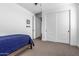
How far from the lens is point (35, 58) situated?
0.66 metres

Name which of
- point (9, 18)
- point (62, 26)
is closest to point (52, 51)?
point (62, 26)

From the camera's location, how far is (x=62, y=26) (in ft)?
14.5

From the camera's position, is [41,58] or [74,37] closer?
[41,58]

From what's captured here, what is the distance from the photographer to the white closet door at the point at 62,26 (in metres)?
4.22

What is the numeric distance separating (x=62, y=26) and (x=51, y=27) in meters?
0.80

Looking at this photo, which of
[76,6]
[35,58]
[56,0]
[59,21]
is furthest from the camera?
[59,21]

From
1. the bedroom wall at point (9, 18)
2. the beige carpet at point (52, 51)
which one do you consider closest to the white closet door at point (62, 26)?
the beige carpet at point (52, 51)

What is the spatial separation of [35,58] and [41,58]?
5cm

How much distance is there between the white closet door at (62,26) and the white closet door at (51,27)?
228 mm

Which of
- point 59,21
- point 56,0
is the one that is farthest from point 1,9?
point 59,21

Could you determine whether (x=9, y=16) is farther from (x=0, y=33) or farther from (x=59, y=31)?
(x=59, y=31)

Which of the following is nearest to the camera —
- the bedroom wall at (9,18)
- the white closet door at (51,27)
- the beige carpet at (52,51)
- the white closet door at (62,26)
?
the beige carpet at (52,51)

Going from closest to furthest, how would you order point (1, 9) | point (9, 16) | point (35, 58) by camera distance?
point (35, 58)
point (1, 9)
point (9, 16)

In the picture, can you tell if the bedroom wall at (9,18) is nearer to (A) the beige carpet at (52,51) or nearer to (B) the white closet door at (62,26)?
(A) the beige carpet at (52,51)
